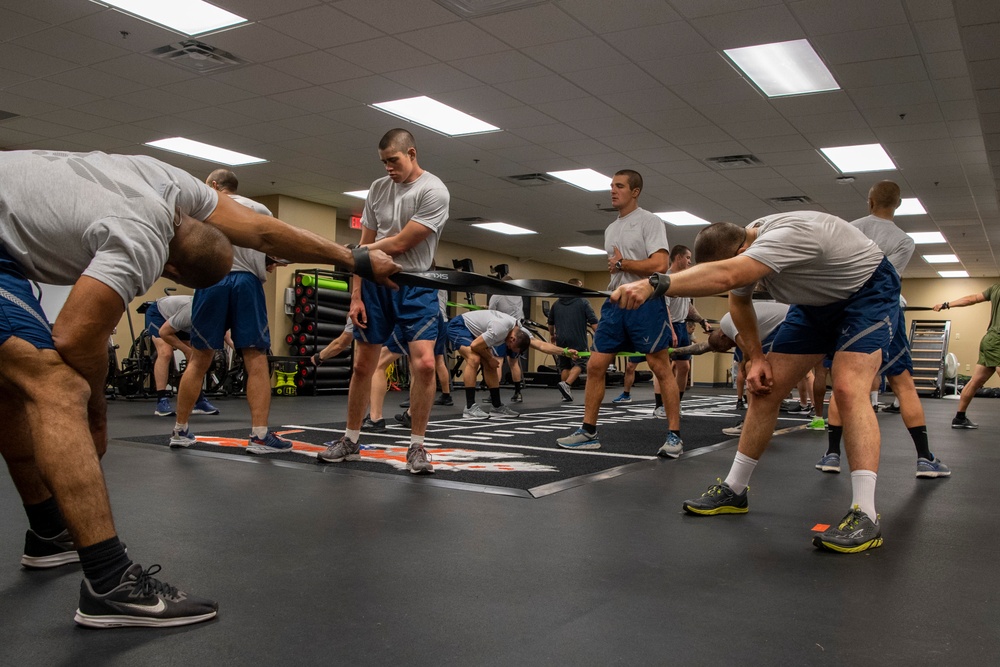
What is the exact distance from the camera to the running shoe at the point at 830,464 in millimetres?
3686

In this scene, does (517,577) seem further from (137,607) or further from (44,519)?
(44,519)

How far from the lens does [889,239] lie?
15.0ft

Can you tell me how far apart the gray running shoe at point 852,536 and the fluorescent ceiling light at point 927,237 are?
12.9m

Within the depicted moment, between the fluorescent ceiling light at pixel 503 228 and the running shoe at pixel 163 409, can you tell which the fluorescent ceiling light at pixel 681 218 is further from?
the running shoe at pixel 163 409

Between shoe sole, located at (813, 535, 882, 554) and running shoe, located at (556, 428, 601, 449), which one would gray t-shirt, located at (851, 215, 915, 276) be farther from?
shoe sole, located at (813, 535, 882, 554)

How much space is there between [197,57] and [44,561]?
5399 millimetres

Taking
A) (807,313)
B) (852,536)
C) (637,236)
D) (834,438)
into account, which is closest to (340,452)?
(637,236)

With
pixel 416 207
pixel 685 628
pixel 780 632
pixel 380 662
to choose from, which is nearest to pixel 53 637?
pixel 380 662

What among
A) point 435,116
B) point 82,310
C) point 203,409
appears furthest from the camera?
point 435,116

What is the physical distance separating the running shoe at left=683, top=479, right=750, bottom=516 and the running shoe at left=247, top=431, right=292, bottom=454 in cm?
215

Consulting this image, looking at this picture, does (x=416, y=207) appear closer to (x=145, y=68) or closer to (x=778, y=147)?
(x=145, y=68)

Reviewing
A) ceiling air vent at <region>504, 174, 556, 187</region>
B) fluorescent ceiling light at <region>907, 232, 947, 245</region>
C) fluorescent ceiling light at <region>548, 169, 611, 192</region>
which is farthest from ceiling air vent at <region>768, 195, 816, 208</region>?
ceiling air vent at <region>504, 174, 556, 187</region>

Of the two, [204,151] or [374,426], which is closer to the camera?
[374,426]

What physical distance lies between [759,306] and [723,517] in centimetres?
261
